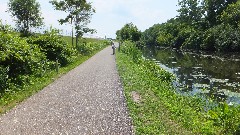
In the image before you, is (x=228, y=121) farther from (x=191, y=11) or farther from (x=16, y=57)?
(x=191, y=11)

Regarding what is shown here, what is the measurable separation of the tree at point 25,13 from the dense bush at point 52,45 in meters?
51.3

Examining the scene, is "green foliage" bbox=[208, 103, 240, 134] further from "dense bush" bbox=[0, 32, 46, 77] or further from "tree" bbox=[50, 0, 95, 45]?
"tree" bbox=[50, 0, 95, 45]

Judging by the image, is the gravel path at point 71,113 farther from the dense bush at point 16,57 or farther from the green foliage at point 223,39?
the green foliage at point 223,39

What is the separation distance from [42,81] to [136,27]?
92479mm

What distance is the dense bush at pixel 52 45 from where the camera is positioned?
32.0m

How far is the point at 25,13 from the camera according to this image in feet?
286

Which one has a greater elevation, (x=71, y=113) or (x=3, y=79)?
(x=3, y=79)

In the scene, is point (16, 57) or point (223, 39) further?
point (223, 39)

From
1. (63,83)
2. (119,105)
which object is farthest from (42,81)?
(119,105)

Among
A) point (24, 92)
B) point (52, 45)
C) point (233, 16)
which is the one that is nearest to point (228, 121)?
point (24, 92)

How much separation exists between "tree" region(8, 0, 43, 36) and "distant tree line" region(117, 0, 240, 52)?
37960 millimetres

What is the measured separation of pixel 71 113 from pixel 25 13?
78.4m

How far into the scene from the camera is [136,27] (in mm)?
113812

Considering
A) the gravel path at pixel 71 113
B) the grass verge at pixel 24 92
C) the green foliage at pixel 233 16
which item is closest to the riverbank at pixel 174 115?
the gravel path at pixel 71 113
